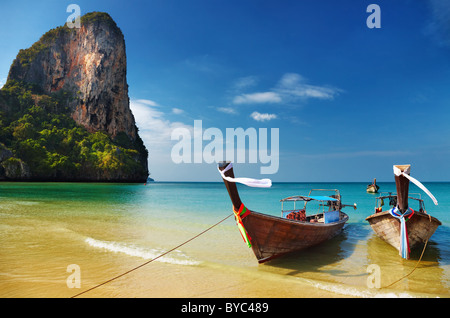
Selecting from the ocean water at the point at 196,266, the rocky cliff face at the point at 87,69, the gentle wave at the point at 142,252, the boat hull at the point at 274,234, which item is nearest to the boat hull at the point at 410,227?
the ocean water at the point at 196,266

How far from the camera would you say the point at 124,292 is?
5938mm

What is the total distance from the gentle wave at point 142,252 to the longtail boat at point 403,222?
679 cm

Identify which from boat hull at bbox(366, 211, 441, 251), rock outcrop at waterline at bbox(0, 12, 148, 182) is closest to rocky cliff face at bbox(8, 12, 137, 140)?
rock outcrop at waterline at bbox(0, 12, 148, 182)

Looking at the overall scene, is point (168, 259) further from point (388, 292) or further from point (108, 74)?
point (108, 74)

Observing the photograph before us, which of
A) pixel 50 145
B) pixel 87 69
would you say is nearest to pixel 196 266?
pixel 50 145

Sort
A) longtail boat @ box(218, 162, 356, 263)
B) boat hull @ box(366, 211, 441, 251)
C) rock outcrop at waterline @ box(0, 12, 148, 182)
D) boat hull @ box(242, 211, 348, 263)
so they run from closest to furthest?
longtail boat @ box(218, 162, 356, 263), boat hull @ box(242, 211, 348, 263), boat hull @ box(366, 211, 441, 251), rock outcrop at waterline @ box(0, 12, 148, 182)

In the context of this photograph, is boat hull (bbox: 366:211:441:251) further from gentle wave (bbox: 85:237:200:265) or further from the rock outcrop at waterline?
the rock outcrop at waterline

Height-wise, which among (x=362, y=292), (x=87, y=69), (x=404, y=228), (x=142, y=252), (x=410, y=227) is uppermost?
(x=87, y=69)

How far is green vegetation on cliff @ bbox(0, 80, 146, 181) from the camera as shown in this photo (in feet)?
216

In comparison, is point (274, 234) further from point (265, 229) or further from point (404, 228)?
A: point (404, 228)

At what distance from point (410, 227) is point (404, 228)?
94cm

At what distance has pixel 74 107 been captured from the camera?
302 ft

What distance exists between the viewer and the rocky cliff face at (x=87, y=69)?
90.9 metres

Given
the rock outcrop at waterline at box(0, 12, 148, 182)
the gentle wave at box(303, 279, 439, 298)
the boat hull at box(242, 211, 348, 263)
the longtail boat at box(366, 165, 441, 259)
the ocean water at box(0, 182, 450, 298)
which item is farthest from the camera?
the rock outcrop at waterline at box(0, 12, 148, 182)
